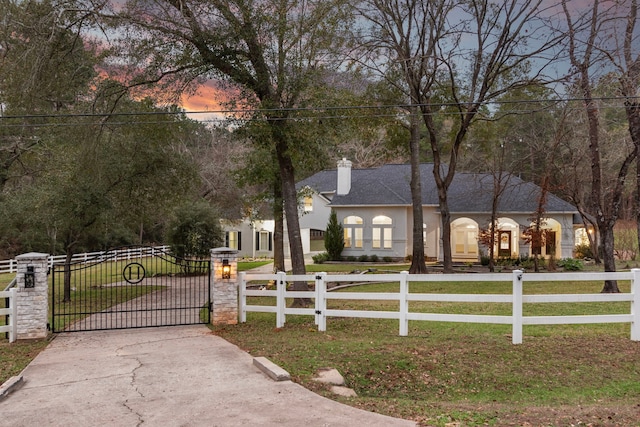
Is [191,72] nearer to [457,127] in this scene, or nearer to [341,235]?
[457,127]

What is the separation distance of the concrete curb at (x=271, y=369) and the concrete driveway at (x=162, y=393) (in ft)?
0.28

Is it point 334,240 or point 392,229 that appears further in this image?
point 392,229

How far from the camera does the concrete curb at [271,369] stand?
7.46 m

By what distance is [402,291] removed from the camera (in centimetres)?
1003

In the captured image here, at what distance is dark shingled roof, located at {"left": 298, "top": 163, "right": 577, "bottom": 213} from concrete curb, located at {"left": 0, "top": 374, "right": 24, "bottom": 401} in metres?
23.9

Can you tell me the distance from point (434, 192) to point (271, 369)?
2798 cm

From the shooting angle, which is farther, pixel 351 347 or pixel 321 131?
pixel 321 131

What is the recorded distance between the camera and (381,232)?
34.0 m

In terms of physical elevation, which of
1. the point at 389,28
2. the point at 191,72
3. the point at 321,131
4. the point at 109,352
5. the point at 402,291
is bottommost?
the point at 109,352

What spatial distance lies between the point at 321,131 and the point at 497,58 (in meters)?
11.5

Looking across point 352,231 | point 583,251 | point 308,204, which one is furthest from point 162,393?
point 308,204

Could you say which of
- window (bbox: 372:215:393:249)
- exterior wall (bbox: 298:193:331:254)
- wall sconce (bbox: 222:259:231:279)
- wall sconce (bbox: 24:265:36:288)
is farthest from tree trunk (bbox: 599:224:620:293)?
exterior wall (bbox: 298:193:331:254)

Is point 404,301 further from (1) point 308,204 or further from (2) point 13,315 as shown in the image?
(1) point 308,204

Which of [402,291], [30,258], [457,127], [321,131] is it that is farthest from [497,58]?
[30,258]
